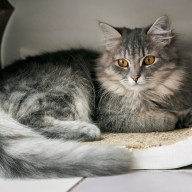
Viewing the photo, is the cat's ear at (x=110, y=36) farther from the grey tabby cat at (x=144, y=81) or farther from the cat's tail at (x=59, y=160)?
the cat's tail at (x=59, y=160)

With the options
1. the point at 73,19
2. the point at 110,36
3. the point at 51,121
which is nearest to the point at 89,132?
the point at 51,121

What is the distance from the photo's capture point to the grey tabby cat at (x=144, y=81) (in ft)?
6.26

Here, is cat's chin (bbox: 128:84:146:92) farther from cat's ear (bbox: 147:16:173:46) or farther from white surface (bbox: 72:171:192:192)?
white surface (bbox: 72:171:192:192)

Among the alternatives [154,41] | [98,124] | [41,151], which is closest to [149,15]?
[154,41]

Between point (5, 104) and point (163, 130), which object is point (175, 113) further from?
point (5, 104)

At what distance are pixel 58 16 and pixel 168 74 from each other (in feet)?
2.91

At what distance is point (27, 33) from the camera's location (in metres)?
2.58

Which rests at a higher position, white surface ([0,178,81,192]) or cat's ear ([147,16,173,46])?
cat's ear ([147,16,173,46])

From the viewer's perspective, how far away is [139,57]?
6.27 feet

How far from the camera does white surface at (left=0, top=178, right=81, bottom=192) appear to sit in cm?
140

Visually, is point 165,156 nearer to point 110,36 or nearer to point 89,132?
point 89,132

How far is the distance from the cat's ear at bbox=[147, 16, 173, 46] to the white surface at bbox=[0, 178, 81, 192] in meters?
0.87

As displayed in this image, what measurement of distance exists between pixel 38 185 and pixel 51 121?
50cm

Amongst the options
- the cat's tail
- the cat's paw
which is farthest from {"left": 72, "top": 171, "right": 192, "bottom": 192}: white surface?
the cat's paw
